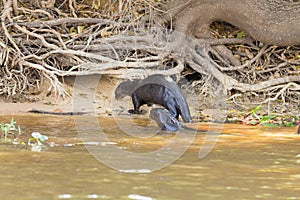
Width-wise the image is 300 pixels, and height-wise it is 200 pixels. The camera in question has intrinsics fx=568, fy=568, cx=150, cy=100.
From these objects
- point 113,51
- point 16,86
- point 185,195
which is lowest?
point 185,195

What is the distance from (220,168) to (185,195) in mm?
712

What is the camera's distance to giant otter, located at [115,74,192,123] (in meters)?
6.28

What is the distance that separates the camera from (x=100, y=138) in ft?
13.9

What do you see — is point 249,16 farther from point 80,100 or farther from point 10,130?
point 10,130

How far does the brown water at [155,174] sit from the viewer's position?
2379 mm

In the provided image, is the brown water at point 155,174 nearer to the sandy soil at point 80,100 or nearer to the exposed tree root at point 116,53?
the sandy soil at point 80,100

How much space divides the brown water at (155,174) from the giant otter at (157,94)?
2.06 m

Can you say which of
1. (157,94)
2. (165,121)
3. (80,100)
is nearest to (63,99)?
(80,100)

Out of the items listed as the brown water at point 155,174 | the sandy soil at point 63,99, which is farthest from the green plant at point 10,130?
the sandy soil at point 63,99

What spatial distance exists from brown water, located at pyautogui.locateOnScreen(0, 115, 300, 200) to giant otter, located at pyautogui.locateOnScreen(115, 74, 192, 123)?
2063 millimetres

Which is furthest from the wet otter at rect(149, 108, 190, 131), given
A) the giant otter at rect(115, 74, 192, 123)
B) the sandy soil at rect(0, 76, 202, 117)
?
the sandy soil at rect(0, 76, 202, 117)

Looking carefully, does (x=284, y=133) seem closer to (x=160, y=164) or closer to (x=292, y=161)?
(x=292, y=161)

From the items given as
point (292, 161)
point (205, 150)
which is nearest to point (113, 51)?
point (205, 150)

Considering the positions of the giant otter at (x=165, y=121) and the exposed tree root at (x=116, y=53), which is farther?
the exposed tree root at (x=116, y=53)
